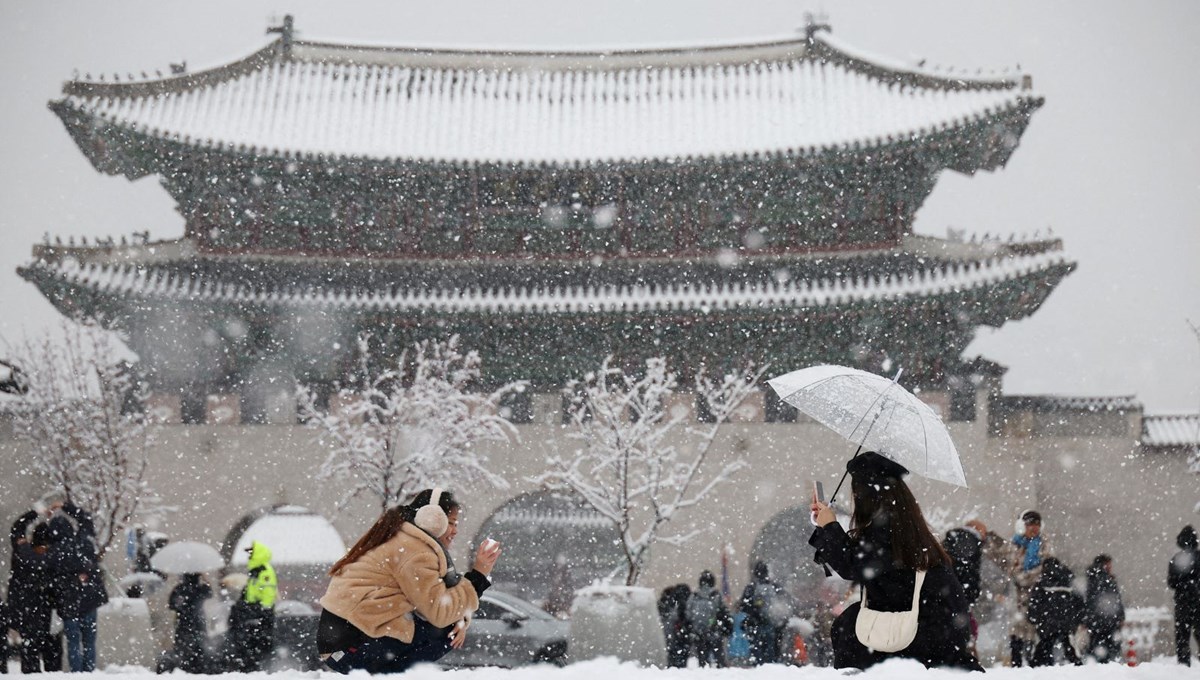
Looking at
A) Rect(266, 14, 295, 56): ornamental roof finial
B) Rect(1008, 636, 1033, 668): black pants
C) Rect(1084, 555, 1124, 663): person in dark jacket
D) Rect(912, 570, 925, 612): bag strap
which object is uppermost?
Rect(266, 14, 295, 56): ornamental roof finial

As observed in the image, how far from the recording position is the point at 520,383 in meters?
19.3

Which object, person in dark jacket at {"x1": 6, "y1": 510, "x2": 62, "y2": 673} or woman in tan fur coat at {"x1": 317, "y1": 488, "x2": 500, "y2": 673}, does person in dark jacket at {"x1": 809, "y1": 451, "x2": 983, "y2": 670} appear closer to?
woman in tan fur coat at {"x1": 317, "y1": 488, "x2": 500, "y2": 673}

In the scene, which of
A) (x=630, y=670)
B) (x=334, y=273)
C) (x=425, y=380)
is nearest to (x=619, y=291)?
(x=425, y=380)

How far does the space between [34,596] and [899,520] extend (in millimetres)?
7340

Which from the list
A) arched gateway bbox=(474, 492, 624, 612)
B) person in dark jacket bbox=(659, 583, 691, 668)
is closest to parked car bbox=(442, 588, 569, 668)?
person in dark jacket bbox=(659, 583, 691, 668)

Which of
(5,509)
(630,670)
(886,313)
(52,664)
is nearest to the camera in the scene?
(630,670)

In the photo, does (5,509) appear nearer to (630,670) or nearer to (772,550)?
(772,550)

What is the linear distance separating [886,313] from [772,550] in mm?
4620

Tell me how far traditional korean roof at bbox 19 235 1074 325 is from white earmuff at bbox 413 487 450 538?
13.7 metres

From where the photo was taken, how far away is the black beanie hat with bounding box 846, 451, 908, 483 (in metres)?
4.66

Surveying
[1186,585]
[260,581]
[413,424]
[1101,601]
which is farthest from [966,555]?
[413,424]

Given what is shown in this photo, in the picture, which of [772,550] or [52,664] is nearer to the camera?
[52,664]

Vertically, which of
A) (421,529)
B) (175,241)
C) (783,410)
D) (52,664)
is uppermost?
(175,241)

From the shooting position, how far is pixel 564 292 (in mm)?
19297
